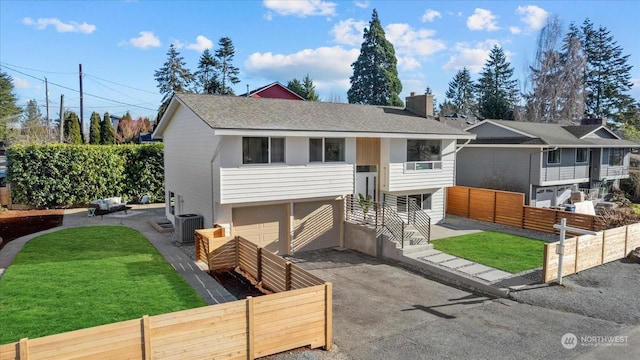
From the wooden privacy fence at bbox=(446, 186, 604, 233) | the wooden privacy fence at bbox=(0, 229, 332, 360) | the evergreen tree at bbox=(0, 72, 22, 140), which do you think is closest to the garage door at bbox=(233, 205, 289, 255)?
the wooden privacy fence at bbox=(0, 229, 332, 360)

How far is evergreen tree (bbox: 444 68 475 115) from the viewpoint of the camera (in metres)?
83.9

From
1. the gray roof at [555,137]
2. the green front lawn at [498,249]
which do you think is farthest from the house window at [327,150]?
the gray roof at [555,137]

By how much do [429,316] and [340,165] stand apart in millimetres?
8103

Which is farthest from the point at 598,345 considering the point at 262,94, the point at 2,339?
the point at 262,94

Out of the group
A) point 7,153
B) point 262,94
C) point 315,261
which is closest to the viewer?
point 315,261

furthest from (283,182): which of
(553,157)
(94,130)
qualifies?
(94,130)

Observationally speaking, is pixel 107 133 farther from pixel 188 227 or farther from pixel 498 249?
pixel 498 249

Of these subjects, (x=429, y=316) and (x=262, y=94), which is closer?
(x=429, y=316)

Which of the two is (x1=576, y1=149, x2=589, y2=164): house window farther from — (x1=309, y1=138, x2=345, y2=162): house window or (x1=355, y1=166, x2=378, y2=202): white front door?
(x1=309, y1=138, x2=345, y2=162): house window

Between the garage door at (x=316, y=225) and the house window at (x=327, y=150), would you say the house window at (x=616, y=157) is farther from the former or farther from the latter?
the garage door at (x=316, y=225)

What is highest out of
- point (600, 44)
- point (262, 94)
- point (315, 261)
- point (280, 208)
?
point (600, 44)

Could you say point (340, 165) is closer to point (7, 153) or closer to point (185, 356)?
point (185, 356)

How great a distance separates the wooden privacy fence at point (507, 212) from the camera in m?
19.0

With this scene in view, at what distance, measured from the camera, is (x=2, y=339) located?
7.84m
